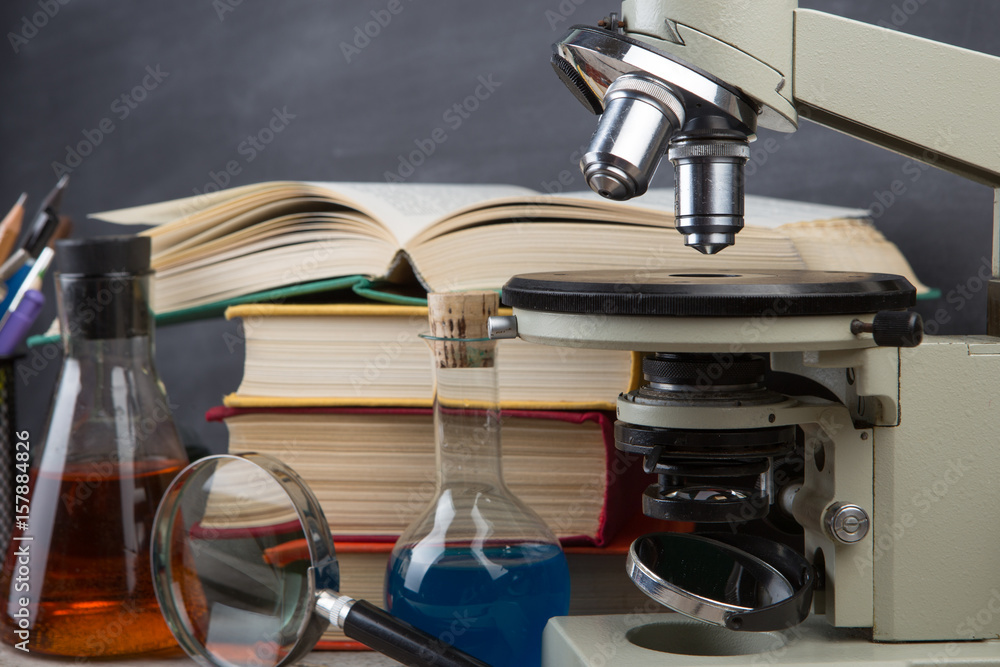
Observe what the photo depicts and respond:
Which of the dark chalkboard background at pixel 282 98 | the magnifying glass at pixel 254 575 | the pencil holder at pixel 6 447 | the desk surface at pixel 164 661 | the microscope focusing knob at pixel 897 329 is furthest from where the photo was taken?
the dark chalkboard background at pixel 282 98

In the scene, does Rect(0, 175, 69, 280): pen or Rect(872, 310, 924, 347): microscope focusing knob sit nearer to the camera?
Rect(872, 310, 924, 347): microscope focusing knob

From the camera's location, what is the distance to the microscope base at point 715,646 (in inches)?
20.1

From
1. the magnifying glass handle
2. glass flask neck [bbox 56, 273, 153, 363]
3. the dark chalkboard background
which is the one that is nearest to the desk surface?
the magnifying glass handle

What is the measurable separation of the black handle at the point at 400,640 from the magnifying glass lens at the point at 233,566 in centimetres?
4

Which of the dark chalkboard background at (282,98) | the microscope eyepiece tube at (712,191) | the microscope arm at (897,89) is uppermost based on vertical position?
the dark chalkboard background at (282,98)

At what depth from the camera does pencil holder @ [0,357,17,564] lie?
79 centimetres

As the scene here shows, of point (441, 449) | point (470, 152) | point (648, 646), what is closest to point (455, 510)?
point (441, 449)

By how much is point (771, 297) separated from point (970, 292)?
677 mm

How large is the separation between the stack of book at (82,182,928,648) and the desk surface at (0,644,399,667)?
0.7 inches

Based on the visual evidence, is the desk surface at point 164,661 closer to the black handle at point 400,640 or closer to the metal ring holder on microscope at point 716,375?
the black handle at point 400,640

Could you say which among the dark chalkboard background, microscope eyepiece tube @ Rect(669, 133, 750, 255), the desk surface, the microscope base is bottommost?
the desk surface

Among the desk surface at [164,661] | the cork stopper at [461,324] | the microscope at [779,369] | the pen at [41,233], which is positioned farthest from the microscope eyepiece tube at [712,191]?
the pen at [41,233]

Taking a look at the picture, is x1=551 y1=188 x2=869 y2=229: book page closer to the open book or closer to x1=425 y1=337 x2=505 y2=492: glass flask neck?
the open book

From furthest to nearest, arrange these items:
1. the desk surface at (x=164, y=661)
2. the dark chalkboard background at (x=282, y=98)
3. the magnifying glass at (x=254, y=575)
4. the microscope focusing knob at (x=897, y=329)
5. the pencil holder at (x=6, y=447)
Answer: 1. the dark chalkboard background at (x=282, y=98)
2. the pencil holder at (x=6, y=447)
3. the desk surface at (x=164, y=661)
4. the magnifying glass at (x=254, y=575)
5. the microscope focusing knob at (x=897, y=329)
